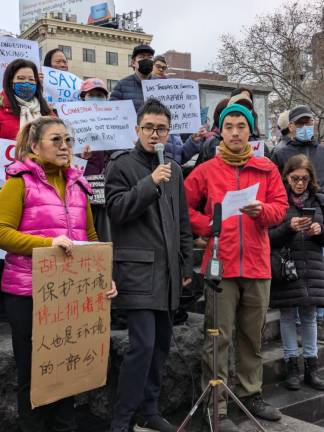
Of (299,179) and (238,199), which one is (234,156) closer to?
(238,199)

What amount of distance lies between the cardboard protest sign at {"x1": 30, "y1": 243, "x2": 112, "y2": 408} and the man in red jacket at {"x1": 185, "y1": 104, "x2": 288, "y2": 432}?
0.92 meters

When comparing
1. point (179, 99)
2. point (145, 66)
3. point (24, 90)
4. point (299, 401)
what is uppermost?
point (145, 66)

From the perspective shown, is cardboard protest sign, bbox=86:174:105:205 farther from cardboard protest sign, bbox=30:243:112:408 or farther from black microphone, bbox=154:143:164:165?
cardboard protest sign, bbox=30:243:112:408

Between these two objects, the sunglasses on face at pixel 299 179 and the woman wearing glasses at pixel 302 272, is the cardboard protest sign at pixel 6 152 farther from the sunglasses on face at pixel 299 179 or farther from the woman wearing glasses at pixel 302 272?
the sunglasses on face at pixel 299 179

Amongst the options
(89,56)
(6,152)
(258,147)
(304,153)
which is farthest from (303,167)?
(89,56)

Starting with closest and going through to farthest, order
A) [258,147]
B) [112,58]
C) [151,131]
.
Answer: [151,131]
[258,147]
[112,58]

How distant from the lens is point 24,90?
13.3 feet

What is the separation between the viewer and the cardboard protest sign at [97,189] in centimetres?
429

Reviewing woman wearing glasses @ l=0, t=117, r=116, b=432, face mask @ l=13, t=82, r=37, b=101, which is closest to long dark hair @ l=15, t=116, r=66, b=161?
woman wearing glasses @ l=0, t=117, r=116, b=432

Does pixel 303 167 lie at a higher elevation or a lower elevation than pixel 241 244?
higher

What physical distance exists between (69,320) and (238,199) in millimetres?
1363

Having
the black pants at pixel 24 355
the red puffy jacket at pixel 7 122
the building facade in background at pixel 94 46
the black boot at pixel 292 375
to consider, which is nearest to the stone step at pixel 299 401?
the black boot at pixel 292 375

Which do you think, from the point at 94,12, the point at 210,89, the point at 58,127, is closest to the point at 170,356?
the point at 58,127

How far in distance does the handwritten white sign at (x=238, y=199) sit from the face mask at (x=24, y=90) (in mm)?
1633
